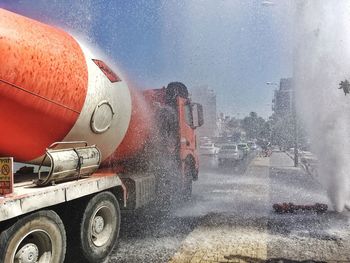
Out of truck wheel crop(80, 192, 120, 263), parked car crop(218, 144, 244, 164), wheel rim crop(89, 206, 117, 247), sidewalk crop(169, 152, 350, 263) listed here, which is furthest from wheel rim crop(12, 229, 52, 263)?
parked car crop(218, 144, 244, 164)

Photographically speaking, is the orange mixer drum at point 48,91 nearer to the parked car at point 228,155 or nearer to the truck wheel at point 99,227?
the truck wheel at point 99,227

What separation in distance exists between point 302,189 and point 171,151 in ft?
22.0

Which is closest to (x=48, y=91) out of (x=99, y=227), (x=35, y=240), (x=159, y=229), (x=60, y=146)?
(x=60, y=146)

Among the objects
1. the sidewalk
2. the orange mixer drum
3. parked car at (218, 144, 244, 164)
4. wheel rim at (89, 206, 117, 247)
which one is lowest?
the sidewalk

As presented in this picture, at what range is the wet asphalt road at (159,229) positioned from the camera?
20.9ft

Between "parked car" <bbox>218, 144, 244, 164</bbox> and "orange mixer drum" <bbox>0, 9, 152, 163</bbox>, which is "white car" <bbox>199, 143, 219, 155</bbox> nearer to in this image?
"parked car" <bbox>218, 144, 244, 164</bbox>

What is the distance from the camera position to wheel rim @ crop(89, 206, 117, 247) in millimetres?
6107

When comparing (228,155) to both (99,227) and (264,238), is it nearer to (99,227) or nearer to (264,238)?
(264,238)

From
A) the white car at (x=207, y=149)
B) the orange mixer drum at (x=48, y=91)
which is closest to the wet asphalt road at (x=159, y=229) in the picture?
the orange mixer drum at (x=48, y=91)

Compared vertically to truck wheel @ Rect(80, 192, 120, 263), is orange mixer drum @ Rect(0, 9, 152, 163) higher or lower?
higher

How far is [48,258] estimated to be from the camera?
4.79m

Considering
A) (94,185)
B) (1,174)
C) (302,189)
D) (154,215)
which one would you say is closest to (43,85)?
(1,174)

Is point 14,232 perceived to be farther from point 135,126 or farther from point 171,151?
point 171,151

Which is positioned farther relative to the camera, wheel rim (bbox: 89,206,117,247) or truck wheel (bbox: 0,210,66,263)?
wheel rim (bbox: 89,206,117,247)
